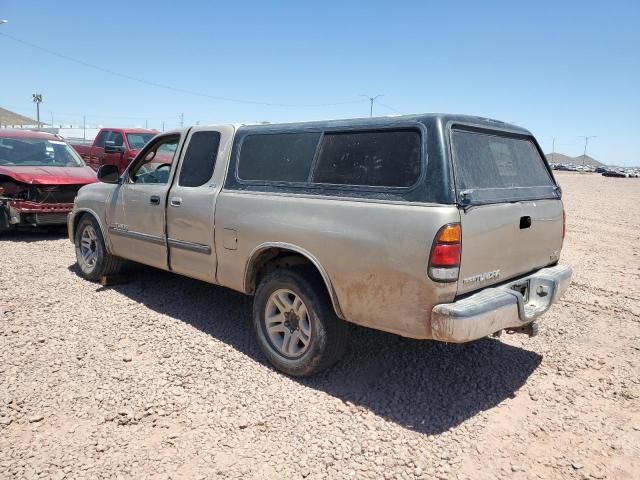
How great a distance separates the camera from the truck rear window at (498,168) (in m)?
3.11

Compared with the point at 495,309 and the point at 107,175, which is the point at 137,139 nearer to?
the point at 107,175

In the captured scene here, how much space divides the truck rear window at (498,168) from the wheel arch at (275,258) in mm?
1091

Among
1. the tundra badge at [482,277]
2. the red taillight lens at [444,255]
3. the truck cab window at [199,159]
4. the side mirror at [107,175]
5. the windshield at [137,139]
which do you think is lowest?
the tundra badge at [482,277]

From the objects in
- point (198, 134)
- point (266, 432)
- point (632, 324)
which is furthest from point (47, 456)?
point (632, 324)

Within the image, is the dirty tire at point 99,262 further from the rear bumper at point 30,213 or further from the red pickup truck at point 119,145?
the red pickup truck at point 119,145

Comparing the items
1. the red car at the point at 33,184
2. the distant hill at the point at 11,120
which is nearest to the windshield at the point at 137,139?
the red car at the point at 33,184

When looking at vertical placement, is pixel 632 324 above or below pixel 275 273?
below

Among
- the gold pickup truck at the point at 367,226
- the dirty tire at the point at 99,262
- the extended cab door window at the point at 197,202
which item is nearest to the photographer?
the gold pickup truck at the point at 367,226

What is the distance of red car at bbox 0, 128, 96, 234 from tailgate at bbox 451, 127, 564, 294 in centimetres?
732

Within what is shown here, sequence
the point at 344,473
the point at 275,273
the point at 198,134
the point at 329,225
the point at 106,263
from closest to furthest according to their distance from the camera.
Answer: the point at 344,473
the point at 329,225
the point at 275,273
the point at 198,134
the point at 106,263

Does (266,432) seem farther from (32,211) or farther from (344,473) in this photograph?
(32,211)

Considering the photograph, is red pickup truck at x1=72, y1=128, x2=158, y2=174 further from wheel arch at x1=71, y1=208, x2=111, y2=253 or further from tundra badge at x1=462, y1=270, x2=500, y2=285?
tundra badge at x1=462, y1=270, x2=500, y2=285

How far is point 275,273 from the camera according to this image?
3.71 m

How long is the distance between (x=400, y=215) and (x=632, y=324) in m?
3.59
